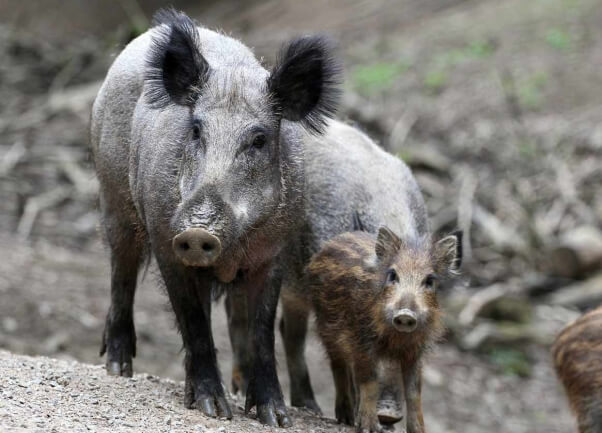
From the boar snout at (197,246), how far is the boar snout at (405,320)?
1227 millimetres

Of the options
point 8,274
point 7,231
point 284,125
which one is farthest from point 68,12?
point 284,125

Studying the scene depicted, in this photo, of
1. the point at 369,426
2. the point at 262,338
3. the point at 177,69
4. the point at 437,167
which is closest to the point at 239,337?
the point at 262,338

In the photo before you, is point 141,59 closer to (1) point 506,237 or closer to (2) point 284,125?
(2) point 284,125

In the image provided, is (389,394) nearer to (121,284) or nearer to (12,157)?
(121,284)

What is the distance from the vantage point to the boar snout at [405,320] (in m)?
6.56

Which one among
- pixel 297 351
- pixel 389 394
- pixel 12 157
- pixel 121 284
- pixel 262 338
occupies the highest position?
pixel 12 157

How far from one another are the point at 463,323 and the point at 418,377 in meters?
5.79

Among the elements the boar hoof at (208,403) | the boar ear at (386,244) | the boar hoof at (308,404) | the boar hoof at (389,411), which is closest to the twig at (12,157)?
the boar hoof at (308,404)

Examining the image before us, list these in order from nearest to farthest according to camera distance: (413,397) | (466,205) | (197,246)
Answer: (197,246), (413,397), (466,205)

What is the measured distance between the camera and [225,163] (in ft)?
21.0

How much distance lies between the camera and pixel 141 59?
7898mm

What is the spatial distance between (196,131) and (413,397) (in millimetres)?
2151

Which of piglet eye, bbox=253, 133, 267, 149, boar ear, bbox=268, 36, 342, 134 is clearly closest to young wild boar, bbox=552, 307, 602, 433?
boar ear, bbox=268, 36, 342, 134

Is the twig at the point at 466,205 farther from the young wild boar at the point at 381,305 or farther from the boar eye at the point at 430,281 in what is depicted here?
the boar eye at the point at 430,281
